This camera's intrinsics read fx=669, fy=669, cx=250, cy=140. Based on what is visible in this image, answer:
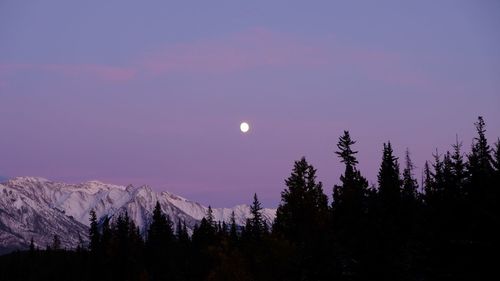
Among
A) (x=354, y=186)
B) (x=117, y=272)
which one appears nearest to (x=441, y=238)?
(x=354, y=186)

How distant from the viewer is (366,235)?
29719 millimetres

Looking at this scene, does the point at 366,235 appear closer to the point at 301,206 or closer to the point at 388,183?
the point at 301,206

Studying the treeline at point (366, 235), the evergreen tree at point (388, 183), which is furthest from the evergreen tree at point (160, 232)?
the evergreen tree at point (388, 183)

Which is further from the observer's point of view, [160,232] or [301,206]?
[160,232]

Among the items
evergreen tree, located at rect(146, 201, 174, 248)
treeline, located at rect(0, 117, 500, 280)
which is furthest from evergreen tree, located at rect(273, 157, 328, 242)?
evergreen tree, located at rect(146, 201, 174, 248)

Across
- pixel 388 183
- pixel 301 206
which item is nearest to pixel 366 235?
pixel 301 206

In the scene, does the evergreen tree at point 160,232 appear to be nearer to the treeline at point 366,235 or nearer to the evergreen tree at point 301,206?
the treeline at point 366,235

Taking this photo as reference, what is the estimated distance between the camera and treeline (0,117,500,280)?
2489cm

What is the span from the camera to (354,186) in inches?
2368

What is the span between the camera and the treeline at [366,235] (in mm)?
24891

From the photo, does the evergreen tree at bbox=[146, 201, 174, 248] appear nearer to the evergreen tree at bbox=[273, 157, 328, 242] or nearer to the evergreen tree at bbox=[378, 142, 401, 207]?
the evergreen tree at bbox=[378, 142, 401, 207]

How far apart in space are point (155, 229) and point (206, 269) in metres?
18.7

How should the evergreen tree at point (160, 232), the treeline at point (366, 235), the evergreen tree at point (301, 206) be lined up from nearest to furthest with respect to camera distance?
1. the treeline at point (366, 235)
2. the evergreen tree at point (301, 206)
3. the evergreen tree at point (160, 232)

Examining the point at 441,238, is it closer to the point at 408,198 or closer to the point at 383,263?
the point at 383,263
